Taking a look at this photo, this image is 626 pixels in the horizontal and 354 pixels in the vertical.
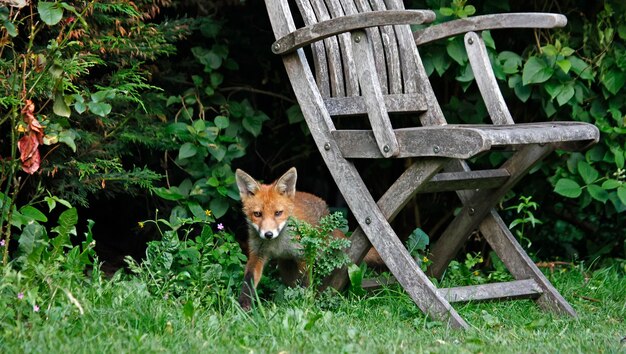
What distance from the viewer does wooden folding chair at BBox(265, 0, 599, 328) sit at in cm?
401

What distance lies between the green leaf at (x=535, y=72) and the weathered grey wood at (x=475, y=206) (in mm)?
883

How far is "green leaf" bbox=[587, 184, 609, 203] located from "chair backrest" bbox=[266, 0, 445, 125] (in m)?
1.26

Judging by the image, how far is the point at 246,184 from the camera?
15.5ft

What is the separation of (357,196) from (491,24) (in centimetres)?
112

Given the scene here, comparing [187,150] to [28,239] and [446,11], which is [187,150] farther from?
[446,11]

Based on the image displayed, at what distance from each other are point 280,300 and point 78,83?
1.49 metres

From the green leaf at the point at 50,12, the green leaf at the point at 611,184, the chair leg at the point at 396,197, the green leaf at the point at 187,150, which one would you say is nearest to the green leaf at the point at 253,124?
the green leaf at the point at 187,150

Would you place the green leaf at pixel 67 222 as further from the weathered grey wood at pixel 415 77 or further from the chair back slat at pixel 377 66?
the weathered grey wood at pixel 415 77

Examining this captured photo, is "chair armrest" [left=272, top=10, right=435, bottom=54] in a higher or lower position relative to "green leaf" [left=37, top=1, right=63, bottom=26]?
lower

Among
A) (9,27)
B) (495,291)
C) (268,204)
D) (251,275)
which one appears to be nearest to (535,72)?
(495,291)

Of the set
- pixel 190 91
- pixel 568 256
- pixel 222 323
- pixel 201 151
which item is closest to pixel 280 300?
pixel 222 323

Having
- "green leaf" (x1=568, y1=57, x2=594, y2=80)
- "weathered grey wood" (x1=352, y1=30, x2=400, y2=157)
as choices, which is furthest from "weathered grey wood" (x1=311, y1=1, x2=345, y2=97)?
"green leaf" (x1=568, y1=57, x2=594, y2=80)

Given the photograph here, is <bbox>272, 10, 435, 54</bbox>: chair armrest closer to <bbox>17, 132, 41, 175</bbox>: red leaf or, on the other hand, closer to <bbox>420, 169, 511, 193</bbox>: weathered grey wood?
<bbox>420, 169, 511, 193</bbox>: weathered grey wood

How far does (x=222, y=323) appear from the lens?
3.68 meters
